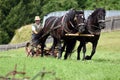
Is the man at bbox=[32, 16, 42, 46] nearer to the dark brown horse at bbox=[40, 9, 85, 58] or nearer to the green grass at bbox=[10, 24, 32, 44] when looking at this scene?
the dark brown horse at bbox=[40, 9, 85, 58]

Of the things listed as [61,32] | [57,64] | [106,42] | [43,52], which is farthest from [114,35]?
[57,64]

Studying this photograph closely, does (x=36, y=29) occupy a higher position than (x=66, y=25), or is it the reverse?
(x=66, y=25)

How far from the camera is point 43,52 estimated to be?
854 inches

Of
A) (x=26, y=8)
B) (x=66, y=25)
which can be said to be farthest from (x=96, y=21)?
(x=26, y=8)

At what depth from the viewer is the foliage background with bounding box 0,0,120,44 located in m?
56.6

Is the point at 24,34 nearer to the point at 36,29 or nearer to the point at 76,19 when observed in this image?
the point at 36,29

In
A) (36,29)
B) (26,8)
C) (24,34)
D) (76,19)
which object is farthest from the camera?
(26,8)

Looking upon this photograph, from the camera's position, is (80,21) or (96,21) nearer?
(80,21)

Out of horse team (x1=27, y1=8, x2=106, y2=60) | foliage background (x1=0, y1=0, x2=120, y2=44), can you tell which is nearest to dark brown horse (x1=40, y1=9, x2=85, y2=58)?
horse team (x1=27, y1=8, x2=106, y2=60)

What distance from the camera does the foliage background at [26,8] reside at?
56.6 metres

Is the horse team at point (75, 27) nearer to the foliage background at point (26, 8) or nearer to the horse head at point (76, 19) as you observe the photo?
the horse head at point (76, 19)

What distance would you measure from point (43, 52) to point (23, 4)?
4223 cm

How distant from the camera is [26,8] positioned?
6359cm

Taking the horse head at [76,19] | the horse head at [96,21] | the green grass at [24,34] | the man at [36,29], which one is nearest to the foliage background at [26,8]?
the green grass at [24,34]
